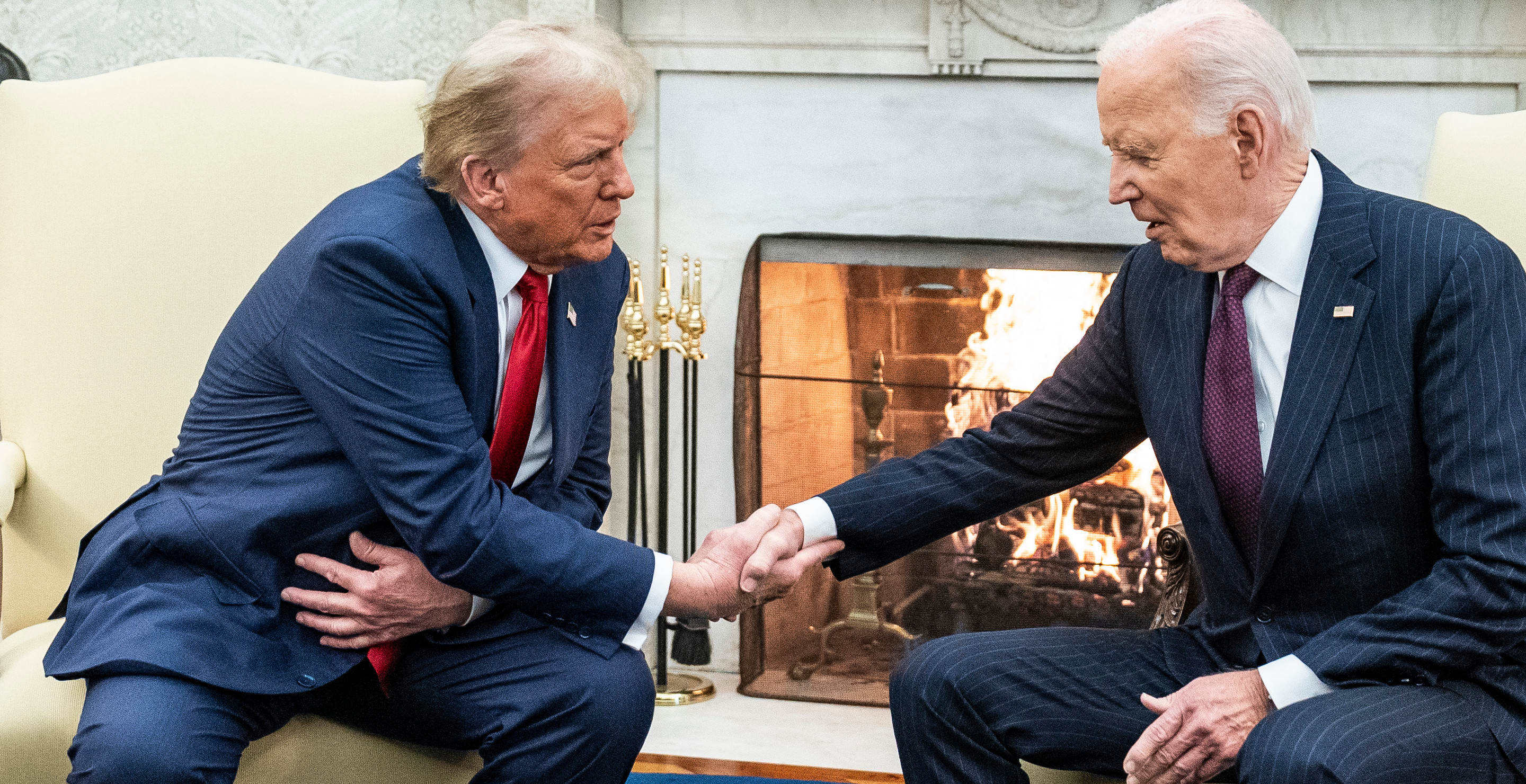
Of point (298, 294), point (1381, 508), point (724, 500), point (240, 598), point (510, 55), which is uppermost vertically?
point (510, 55)

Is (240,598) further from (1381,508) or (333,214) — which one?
(1381,508)

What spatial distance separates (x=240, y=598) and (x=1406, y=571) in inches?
49.6

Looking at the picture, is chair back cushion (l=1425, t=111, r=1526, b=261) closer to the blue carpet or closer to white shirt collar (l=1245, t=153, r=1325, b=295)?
white shirt collar (l=1245, t=153, r=1325, b=295)

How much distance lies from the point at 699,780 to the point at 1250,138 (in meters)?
1.59

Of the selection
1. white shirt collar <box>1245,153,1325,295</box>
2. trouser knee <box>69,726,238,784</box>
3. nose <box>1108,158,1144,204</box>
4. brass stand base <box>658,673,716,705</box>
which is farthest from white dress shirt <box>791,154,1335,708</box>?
brass stand base <box>658,673,716,705</box>

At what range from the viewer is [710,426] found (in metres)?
3.08

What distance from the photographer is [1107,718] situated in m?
1.47

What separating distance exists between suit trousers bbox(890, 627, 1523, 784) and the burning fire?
3.88 feet

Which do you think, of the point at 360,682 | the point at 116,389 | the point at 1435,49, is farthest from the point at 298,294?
the point at 1435,49

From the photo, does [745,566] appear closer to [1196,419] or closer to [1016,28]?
[1196,419]

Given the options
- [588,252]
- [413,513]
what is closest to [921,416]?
[588,252]

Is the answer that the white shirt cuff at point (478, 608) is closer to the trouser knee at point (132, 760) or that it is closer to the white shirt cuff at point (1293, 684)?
the trouser knee at point (132, 760)

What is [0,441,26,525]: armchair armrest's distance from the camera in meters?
1.78

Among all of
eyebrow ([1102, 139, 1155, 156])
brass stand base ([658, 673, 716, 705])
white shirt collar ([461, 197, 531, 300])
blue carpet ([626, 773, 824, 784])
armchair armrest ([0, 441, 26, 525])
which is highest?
eyebrow ([1102, 139, 1155, 156])
